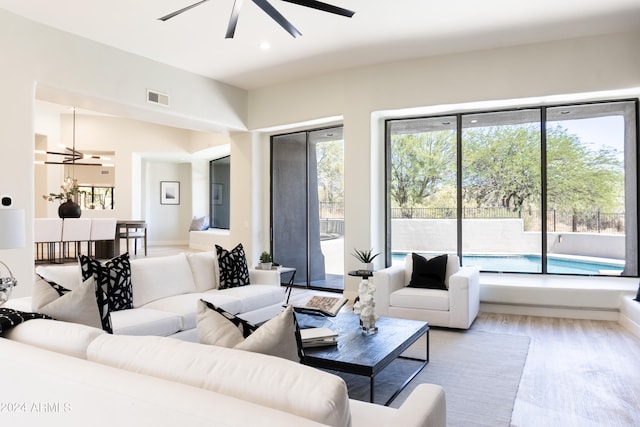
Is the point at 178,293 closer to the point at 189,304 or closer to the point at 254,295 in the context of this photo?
→ the point at 189,304

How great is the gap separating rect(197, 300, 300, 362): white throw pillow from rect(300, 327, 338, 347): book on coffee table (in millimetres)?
1179

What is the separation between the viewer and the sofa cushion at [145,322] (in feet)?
10.8

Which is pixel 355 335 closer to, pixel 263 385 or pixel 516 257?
pixel 263 385

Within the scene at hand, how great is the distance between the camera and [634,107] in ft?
18.0

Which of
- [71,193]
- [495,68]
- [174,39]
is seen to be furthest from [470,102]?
[71,193]

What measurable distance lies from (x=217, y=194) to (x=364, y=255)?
7.64m

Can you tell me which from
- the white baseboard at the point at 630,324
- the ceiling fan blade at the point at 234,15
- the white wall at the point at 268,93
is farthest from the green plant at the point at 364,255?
the ceiling fan blade at the point at 234,15

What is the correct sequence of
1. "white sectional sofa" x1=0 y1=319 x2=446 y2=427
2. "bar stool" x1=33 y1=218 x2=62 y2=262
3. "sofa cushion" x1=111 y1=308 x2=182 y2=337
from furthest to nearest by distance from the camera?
"bar stool" x1=33 y1=218 x2=62 y2=262
"sofa cushion" x1=111 y1=308 x2=182 y2=337
"white sectional sofa" x1=0 y1=319 x2=446 y2=427

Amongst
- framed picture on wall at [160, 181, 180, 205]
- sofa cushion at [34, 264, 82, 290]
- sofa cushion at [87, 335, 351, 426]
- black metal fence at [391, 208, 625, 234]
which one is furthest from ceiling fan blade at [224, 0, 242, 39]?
framed picture on wall at [160, 181, 180, 205]

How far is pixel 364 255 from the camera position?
19.9 ft

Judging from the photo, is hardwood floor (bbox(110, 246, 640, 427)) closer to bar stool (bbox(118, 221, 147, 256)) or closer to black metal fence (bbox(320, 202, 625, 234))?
black metal fence (bbox(320, 202, 625, 234))

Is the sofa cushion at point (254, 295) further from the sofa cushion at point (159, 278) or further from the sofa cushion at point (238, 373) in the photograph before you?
the sofa cushion at point (238, 373)

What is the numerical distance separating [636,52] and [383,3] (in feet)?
9.92

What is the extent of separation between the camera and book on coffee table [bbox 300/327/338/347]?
2.96 meters
